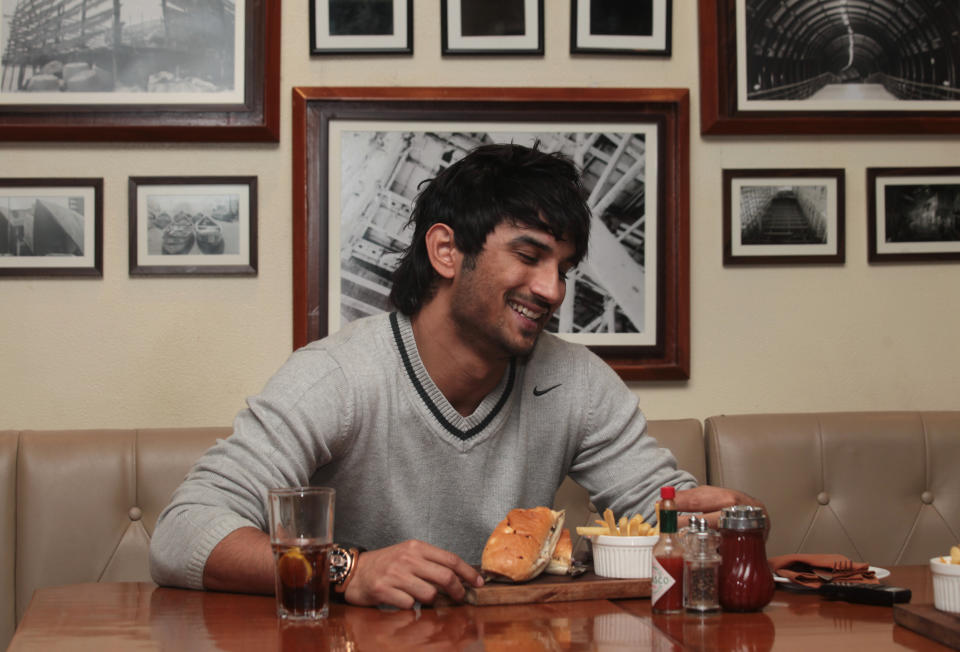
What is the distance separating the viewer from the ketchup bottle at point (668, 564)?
1.33 m

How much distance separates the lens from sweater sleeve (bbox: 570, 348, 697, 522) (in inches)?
80.2

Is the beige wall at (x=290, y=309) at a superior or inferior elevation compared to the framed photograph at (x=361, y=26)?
inferior

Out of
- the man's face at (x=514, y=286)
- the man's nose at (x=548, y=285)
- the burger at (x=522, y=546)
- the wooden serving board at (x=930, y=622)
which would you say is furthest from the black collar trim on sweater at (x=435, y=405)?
the wooden serving board at (x=930, y=622)

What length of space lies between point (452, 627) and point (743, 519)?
0.42 metres

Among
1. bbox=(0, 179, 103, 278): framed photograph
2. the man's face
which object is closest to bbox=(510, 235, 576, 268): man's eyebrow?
the man's face

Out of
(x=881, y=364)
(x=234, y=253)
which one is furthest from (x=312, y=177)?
(x=881, y=364)

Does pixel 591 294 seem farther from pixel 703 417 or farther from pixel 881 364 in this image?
pixel 881 364

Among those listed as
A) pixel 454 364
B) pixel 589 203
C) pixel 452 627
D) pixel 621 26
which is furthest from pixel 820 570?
pixel 621 26

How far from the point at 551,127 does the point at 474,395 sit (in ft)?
3.42

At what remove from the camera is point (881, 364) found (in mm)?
2900

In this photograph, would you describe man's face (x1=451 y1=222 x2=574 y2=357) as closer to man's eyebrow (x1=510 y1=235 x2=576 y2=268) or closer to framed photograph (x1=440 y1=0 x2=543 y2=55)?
man's eyebrow (x1=510 y1=235 x2=576 y2=268)

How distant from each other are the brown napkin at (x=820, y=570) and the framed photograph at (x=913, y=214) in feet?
4.90

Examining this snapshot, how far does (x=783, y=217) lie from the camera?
9.42 ft

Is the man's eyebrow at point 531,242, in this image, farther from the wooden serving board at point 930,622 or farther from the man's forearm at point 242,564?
the wooden serving board at point 930,622
